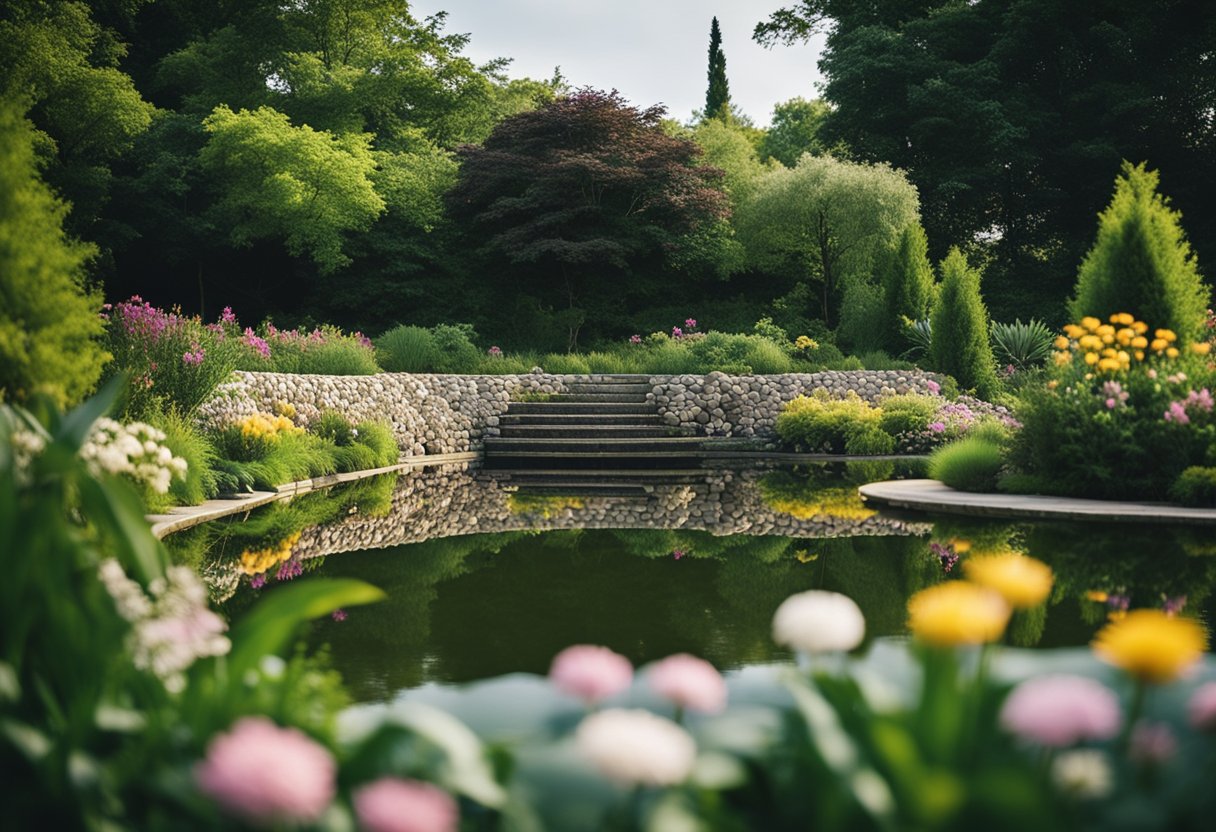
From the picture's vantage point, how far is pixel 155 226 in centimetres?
2711

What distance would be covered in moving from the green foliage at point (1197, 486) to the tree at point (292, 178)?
18632mm

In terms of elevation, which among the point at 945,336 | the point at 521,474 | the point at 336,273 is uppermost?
the point at 336,273

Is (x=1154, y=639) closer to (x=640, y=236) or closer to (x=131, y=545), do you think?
(x=131, y=545)

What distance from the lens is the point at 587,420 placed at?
1753 centimetres

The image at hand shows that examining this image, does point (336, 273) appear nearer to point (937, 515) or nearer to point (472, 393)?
point (472, 393)

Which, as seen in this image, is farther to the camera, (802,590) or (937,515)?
(937,515)

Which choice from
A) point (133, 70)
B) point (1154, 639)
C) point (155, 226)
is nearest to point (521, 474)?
point (1154, 639)

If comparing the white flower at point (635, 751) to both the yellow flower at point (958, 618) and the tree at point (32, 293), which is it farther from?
the tree at point (32, 293)

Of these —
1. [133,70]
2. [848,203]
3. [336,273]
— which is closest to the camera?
[848,203]

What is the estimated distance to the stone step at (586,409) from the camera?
18016 millimetres

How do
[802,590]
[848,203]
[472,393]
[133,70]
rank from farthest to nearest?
1. [133,70]
2. [848,203]
3. [472,393]
4. [802,590]

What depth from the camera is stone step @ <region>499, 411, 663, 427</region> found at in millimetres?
17500

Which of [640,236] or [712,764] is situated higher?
[640,236]

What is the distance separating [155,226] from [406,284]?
7.26 meters
